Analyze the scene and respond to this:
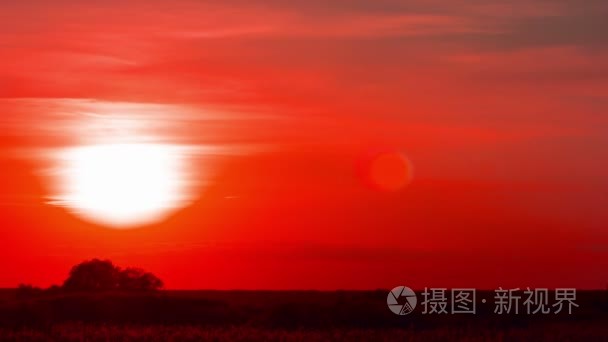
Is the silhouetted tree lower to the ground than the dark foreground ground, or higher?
higher

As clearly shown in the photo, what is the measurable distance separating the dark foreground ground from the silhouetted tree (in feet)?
75.4

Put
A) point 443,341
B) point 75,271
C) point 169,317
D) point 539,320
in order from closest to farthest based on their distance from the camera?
point 443,341, point 539,320, point 169,317, point 75,271

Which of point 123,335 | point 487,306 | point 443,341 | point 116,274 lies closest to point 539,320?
point 487,306

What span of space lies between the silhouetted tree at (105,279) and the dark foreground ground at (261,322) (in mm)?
22973

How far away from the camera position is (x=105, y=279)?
9062 centimetres

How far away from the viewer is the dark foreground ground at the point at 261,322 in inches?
1929

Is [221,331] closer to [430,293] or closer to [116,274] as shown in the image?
[430,293]

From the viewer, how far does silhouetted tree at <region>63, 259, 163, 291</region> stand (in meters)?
89.8

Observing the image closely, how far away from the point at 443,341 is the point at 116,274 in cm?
5022

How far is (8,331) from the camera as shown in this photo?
170ft

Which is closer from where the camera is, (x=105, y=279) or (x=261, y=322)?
(x=261, y=322)

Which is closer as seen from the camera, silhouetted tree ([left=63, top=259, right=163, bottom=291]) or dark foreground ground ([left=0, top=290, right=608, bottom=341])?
dark foreground ground ([left=0, top=290, right=608, bottom=341])

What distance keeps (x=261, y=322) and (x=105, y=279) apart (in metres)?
35.3

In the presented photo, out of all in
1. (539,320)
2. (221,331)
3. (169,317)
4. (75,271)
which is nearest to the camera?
(221,331)
